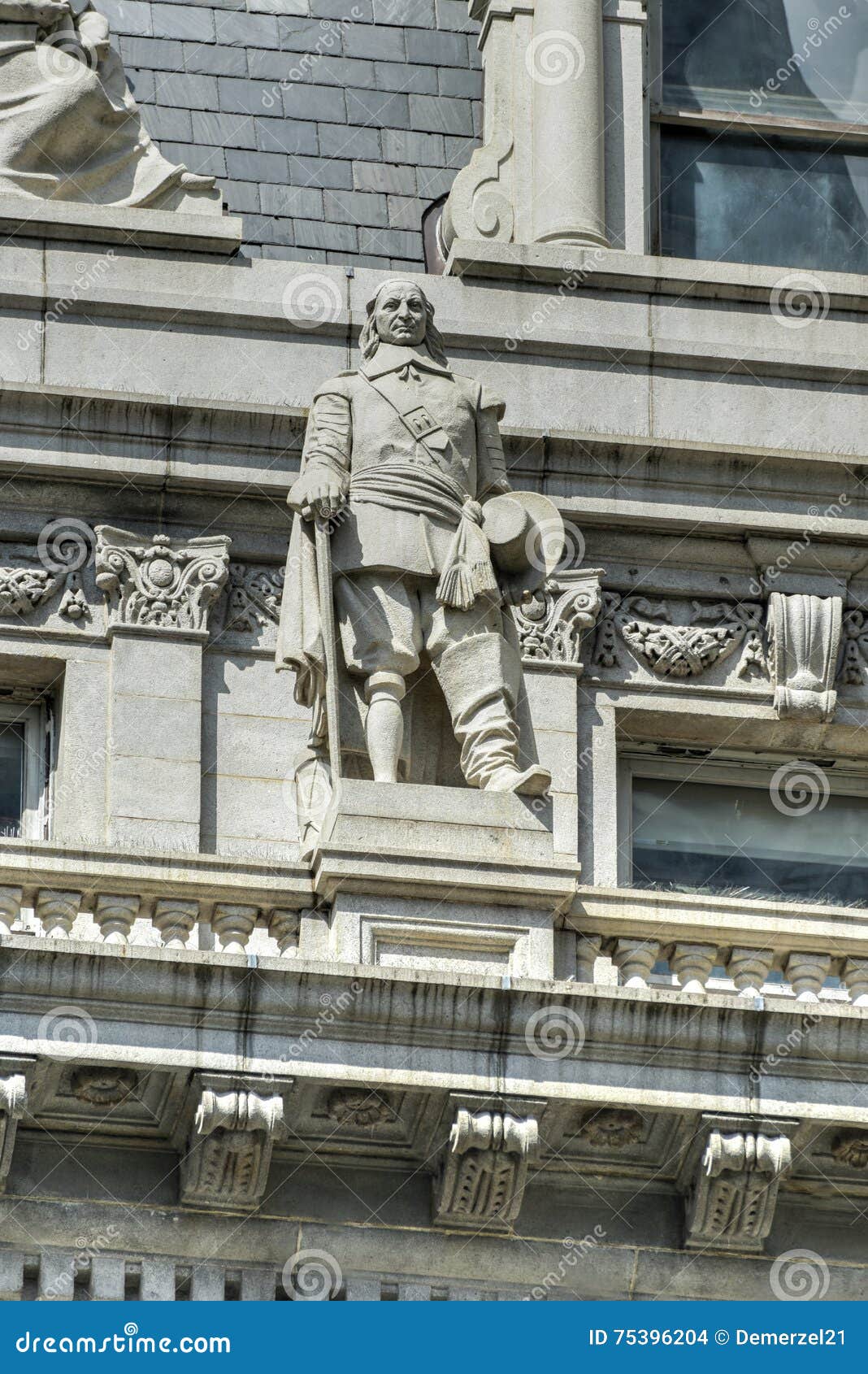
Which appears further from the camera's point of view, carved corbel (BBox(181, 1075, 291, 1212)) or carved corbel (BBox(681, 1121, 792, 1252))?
carved corbel (BBox(681, 1121, 792, 1252))

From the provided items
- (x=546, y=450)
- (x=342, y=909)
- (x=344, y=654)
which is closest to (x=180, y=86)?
(x=546, y=450)

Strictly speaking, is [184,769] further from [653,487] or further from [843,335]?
[843,335]

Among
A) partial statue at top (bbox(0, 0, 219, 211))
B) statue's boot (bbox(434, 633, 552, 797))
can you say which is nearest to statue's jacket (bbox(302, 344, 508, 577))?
statue's boot (bbox(434, 633, 552, 797))

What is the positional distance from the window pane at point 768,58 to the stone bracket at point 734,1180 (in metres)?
10.2

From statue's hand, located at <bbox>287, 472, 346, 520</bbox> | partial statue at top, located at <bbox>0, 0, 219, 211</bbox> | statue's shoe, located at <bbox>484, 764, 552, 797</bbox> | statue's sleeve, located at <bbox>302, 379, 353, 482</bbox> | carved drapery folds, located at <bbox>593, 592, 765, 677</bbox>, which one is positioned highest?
partial statue at top, located at <bbox>0, 0, 219, 211</bbox>

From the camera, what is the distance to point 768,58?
30203mm

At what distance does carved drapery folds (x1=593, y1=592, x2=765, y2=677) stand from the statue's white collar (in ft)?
7.10

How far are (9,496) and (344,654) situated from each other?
2.84 m

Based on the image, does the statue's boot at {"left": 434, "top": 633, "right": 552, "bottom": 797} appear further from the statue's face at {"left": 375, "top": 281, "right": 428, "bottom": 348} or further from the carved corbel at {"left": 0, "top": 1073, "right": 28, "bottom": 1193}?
the carved corbel at {"left": 0, "top": 1073, "right": 28, "bottom": 1193}

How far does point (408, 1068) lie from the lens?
847 inches

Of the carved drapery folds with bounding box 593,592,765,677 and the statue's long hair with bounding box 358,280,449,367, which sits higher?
the statue's long hair with bounding box 358,280,449,367

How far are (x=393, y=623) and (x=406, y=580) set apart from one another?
0.28m

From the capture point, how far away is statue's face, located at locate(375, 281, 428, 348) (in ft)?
82.2

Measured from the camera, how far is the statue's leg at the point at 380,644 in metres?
23.9
